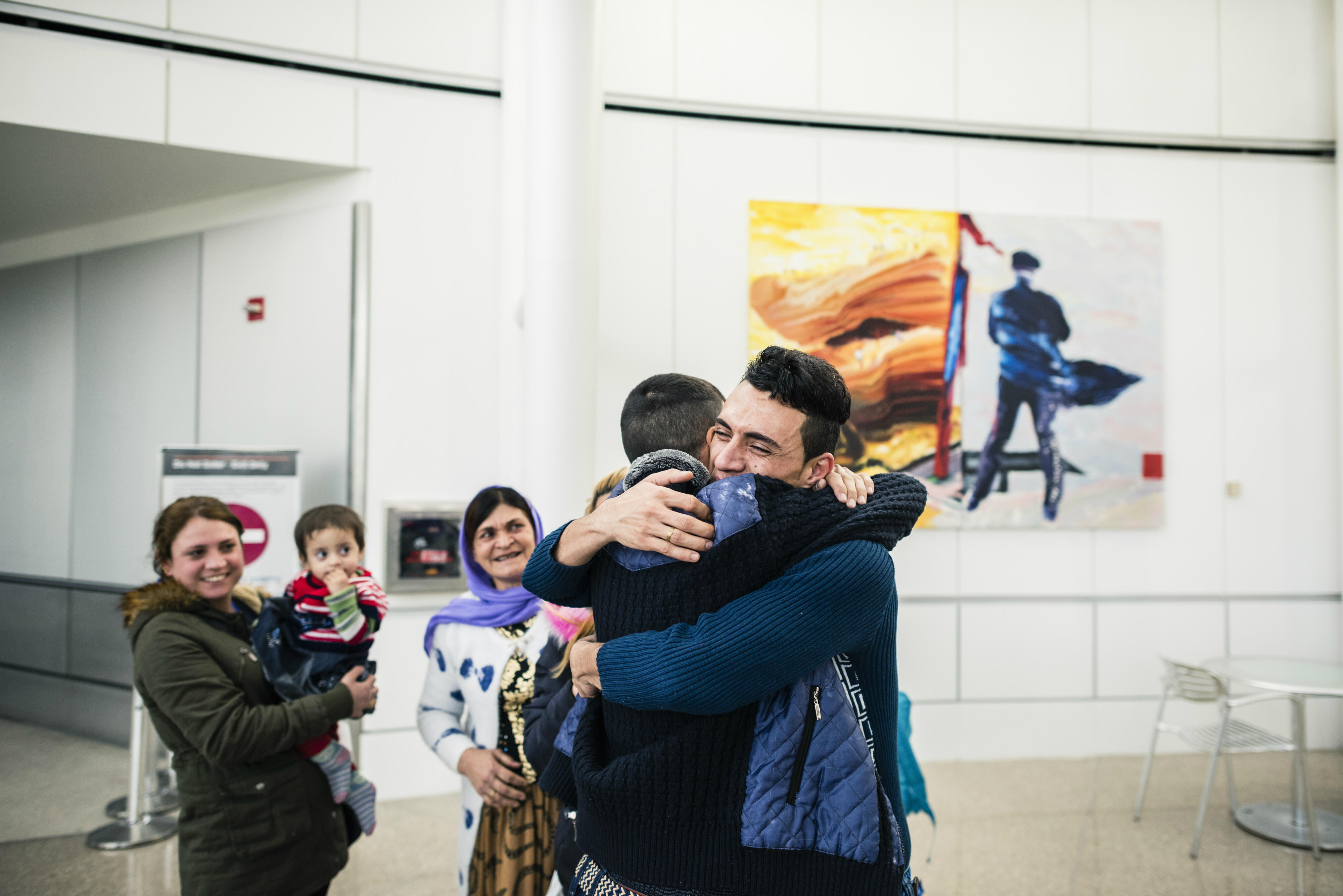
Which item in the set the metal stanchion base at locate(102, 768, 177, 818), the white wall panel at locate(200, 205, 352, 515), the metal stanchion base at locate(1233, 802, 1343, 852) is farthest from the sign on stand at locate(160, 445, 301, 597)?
the metal stanchion base at locate(1233, 802, 1343, 852)

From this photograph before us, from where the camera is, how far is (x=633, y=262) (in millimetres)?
4426

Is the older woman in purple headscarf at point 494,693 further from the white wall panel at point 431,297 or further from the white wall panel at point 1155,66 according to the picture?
the white wall panel at point 1155,66

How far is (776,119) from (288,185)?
268cm

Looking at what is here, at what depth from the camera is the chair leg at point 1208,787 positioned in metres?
3.42

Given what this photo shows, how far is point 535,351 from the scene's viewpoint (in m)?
3.70

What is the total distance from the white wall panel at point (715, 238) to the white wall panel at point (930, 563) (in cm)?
140

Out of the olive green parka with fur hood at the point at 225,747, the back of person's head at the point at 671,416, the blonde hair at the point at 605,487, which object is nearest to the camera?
the back of person's head at the point at 671,416

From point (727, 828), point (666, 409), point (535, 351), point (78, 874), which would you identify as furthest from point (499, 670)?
point (78, 874)

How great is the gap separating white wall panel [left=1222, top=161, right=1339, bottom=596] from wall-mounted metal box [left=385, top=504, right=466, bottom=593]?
4518 mm

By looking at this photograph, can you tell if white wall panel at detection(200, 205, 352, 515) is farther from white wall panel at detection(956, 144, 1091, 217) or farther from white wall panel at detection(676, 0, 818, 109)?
white wall panel at detection(956, 144, 1091, 217)

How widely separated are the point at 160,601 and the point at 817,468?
1684 millimetres

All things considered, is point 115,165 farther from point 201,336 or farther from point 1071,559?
point 1071,559

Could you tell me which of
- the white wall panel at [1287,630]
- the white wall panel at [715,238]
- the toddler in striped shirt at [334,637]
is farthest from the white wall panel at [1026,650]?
the toddler in striped shirt at [334,637]

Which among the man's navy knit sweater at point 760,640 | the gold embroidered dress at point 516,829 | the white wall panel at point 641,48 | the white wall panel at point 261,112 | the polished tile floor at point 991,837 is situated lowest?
the polished tile floor at point 991,837
